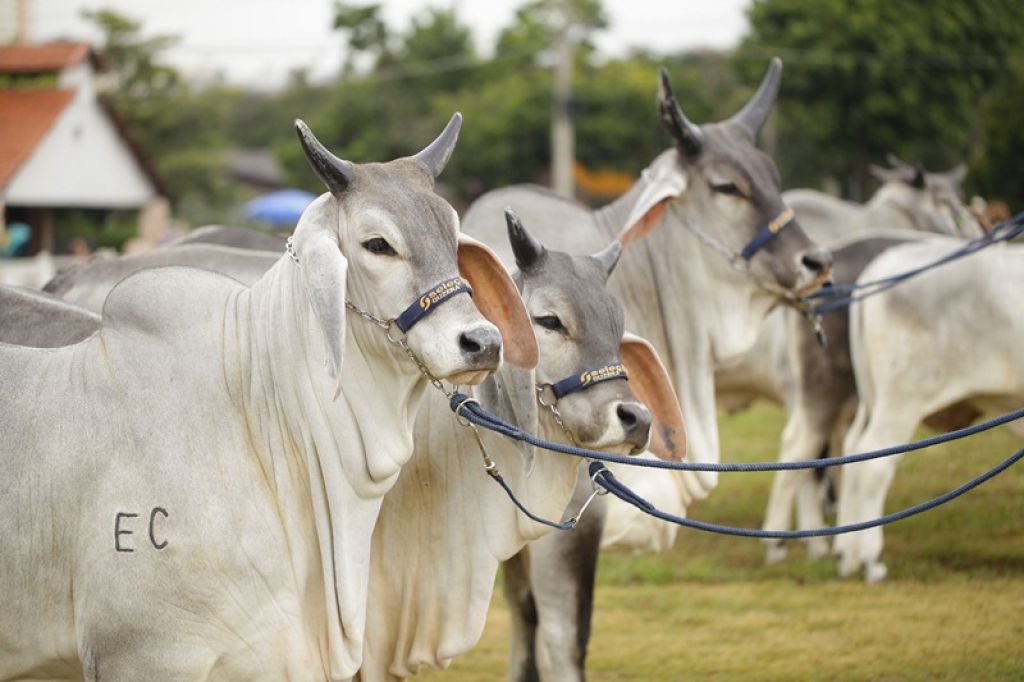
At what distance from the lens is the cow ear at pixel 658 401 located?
5242 mm

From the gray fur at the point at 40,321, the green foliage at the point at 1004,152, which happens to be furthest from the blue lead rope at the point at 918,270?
the green foliage at the point at 1004,152

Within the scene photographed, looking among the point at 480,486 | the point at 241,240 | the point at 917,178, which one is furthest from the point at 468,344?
the point at 917,178

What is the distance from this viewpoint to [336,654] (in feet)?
13.4

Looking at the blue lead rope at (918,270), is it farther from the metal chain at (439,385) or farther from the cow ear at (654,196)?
the metal chain at (439,385)

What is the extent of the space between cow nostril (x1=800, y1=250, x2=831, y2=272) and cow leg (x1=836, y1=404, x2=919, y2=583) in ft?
8.09

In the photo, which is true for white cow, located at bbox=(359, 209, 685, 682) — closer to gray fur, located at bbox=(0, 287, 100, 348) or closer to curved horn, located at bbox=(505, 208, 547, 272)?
curved horn, located at bbox=(505, 208, 547, 272)

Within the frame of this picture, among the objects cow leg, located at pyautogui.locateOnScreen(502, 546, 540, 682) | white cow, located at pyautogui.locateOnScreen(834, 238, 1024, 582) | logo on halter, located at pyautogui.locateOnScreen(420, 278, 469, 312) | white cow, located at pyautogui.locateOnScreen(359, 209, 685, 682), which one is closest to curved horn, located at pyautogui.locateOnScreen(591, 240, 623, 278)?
white cow, located at pyautogui.locateOnScreen(359, 209, 685, 682)

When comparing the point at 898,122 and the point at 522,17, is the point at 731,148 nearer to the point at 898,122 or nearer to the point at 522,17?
the point at 898,122

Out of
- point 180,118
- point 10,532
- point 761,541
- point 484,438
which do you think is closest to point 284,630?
point 10,532

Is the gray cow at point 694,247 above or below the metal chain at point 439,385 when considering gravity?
above

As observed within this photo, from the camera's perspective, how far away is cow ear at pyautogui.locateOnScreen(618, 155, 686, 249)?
20.5 feet

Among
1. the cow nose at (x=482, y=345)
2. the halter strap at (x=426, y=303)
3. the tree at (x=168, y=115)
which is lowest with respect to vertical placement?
the cow nose at (x=482, y=345)

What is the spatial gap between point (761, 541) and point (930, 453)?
3044 mm

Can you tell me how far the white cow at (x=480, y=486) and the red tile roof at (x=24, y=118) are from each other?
84.3 feet
